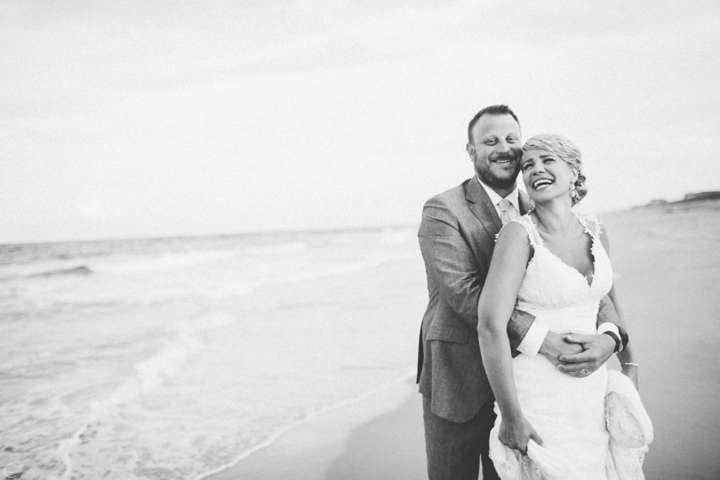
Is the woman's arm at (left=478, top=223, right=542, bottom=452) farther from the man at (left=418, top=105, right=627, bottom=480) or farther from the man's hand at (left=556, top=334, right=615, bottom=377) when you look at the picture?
the man's hand at (left=556, top=334, right=615, bottom=377)

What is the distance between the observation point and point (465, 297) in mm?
2043

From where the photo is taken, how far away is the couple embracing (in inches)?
74.0

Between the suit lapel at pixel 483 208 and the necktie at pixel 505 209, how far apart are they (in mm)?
52

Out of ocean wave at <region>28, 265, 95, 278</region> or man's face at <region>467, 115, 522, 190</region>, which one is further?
ocean wave at <region>28, 265, 95, 278</region>

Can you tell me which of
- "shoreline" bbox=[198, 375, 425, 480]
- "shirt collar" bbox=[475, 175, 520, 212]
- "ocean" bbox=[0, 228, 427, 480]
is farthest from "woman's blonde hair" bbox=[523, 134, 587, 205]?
"ocean" bbox=[0, 228, 427, 480]

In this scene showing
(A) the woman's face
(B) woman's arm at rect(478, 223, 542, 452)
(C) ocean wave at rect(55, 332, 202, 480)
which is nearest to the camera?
(B) woman's arm at rect(478, 223, 542, 452)

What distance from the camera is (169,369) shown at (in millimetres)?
6488

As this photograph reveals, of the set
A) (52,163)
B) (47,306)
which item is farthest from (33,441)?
(52,163)

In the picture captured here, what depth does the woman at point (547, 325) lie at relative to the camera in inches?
73.2

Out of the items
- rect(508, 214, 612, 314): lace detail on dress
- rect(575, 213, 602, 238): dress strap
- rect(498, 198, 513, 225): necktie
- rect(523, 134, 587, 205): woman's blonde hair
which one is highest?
rect(523, 134, 587, 205): woman's blonde hair

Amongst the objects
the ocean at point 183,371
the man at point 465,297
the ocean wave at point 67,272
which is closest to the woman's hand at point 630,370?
the man at point 465,297

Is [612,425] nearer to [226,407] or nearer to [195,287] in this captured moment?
[226,407]

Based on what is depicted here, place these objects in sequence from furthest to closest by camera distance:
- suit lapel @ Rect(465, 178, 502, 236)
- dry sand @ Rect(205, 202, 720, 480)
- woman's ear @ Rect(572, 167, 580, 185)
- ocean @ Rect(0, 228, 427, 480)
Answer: ocean @ Rect(0, 228, 427, 480)
dry sand @ Rect(205, 202, 720, 480)
suit lapel @ Rect(465, 178, 502, 236)
woman's ear @ Rect(572, 167, 580, 185)

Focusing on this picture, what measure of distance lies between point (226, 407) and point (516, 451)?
3.83 metres
